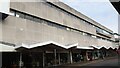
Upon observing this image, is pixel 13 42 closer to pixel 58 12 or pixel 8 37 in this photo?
pixel 8 37

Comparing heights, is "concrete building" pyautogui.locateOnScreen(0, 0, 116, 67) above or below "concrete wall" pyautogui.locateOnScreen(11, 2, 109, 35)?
below

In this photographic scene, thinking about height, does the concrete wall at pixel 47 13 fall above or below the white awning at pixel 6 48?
above

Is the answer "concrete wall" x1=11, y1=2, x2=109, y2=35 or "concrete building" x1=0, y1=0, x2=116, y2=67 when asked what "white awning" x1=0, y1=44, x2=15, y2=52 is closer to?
"concrete building" x1=0, y1=0, x2=116, y2=67

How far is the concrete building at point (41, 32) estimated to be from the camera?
83.3ft

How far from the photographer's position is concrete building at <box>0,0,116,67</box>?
2539 cm

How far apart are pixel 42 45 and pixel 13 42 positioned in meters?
3.83

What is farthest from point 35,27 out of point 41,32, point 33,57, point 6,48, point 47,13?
point 6,48

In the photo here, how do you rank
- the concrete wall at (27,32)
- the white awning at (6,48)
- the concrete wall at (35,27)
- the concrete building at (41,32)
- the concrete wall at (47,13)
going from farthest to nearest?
the concrete wall at (47,13) < the concrete wall at (35,27) < the concrete wall at (27,32) < the concrete building at (41,32) < the white awning at (6,48)

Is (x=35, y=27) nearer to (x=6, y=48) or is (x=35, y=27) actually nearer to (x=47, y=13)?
(x=47, y=13)

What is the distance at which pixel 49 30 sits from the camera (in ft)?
118

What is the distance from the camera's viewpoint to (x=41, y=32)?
109 feet

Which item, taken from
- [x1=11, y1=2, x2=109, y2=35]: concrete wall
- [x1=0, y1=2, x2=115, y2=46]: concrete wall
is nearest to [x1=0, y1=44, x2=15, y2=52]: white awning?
[x1=0, y1=2, x2=115, y2=46]: concrete wall

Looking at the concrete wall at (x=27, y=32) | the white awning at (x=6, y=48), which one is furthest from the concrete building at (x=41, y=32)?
the white awning at (x=6, y=48)

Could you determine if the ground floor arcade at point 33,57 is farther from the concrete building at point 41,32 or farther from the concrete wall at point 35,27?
the concrete wall at point 35,27
